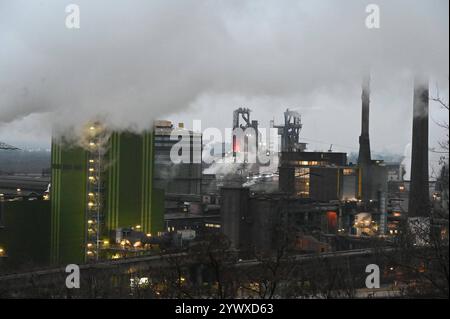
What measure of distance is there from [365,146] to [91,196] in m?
13.5

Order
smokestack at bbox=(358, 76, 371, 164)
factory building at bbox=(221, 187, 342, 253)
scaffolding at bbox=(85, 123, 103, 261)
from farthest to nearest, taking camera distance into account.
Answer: smokestack at bbox=(358, 76, 371, 164) < factory building at bbox=(221, 187, 342, 253) < scaffolding at bbox=(85, 123, 103, 261)

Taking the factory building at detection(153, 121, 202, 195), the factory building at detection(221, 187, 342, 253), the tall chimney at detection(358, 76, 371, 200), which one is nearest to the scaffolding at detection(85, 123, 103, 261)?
the factory building at detection(221, 187, 342, 253)

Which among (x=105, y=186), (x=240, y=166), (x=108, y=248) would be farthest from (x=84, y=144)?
(x=240, y=166)

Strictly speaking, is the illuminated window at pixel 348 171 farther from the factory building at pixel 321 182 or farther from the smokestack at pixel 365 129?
the smokestack at pixel 365 129

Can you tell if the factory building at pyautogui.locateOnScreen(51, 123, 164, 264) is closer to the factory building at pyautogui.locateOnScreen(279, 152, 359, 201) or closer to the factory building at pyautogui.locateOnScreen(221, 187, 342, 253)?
the factory building at pyautogui.locateOnScreen(221, 187, 342, 253)

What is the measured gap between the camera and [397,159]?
118ft

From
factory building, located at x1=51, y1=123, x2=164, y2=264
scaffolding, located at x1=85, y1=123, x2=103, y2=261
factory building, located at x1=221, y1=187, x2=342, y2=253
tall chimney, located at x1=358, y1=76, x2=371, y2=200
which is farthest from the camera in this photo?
tall chimney, located at x1=358, y1=76, x2=371, y2=200

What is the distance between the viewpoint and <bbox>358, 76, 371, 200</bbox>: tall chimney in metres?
23.2

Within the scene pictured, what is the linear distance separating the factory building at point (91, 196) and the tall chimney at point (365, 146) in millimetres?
10794

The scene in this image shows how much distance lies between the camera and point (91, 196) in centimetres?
1387

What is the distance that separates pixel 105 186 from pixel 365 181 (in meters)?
11.9

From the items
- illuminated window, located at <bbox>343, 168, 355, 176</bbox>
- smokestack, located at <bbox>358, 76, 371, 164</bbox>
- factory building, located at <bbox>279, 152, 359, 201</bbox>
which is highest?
smokestack, located at <bbox>358, 76, 371, 164</bbox>

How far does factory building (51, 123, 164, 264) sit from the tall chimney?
10.8 m
